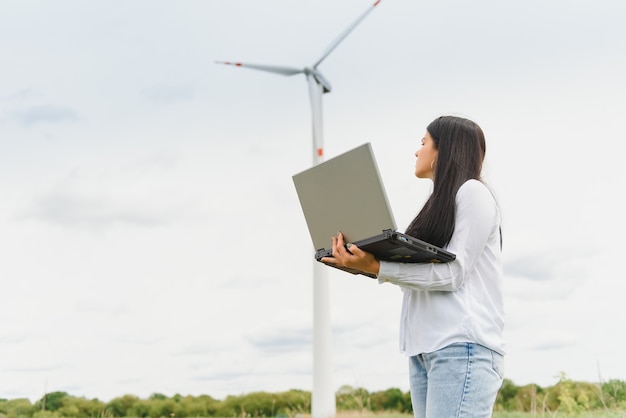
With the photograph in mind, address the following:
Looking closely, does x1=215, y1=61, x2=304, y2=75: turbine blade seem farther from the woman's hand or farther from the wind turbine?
the woman's hand

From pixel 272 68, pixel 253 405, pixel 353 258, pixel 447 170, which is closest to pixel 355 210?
pixel 353 258

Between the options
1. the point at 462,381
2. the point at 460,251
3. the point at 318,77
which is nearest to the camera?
the point at 462,381

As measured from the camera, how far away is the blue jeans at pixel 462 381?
338 centimetres

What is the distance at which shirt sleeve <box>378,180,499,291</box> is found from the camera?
139 inches

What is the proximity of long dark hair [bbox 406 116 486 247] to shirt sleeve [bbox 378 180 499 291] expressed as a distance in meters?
0.05

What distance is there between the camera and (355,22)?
19297mm

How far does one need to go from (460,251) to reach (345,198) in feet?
2.08

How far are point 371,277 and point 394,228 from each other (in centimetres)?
63

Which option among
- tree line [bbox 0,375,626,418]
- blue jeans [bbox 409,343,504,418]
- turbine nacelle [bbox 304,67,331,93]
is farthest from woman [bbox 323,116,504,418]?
turbine nacelle [bbox 304,67,331,93]

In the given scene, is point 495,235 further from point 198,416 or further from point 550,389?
point 198,416

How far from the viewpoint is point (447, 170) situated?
3775 millimetres

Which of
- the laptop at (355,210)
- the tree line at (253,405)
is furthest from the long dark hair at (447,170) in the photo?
the tree line at (253,405)

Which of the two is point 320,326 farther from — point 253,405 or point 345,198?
point 345,198

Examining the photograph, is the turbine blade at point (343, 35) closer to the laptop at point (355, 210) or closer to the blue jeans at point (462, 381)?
the laptop at point (355, 210)
